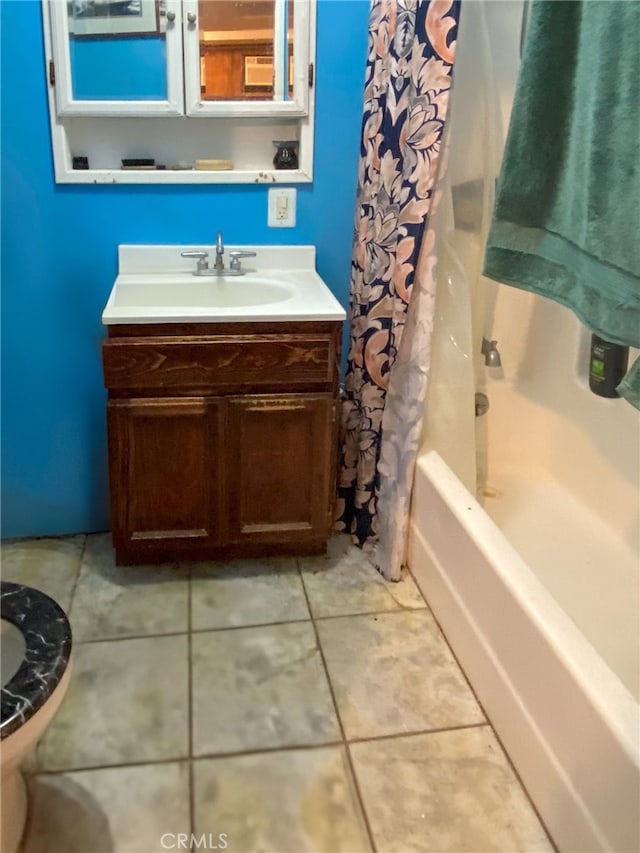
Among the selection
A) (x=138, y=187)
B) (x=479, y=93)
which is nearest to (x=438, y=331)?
(x=479, y=93)

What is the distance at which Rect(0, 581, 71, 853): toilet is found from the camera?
3.75ft

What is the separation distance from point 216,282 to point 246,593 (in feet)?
2.88

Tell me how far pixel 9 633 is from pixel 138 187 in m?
1.25

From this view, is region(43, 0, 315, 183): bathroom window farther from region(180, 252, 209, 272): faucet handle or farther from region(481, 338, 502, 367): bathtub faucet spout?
region(481, 338, 502, 367): bathtub faucet spout

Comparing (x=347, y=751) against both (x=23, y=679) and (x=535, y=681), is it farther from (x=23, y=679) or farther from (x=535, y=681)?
(x=23, y=679)

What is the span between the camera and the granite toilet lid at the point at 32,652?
114 centimetres

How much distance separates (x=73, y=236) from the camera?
204 cm

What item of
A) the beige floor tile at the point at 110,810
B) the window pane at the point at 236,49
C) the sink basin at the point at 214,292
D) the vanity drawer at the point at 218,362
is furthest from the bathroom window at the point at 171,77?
the beige floor tile at the point at 110,810

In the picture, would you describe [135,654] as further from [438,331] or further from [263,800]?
[438,331]

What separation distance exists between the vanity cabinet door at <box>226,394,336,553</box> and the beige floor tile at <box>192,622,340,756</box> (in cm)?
29

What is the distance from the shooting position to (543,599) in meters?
1.47

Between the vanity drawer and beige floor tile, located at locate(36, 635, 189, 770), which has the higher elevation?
the vanity drawer

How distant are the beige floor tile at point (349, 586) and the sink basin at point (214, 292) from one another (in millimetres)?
780

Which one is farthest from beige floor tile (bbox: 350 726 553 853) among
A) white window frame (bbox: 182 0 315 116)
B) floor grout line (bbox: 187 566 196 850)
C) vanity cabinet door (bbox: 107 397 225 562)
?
white window frame (bbox: 182 0 315 116)
